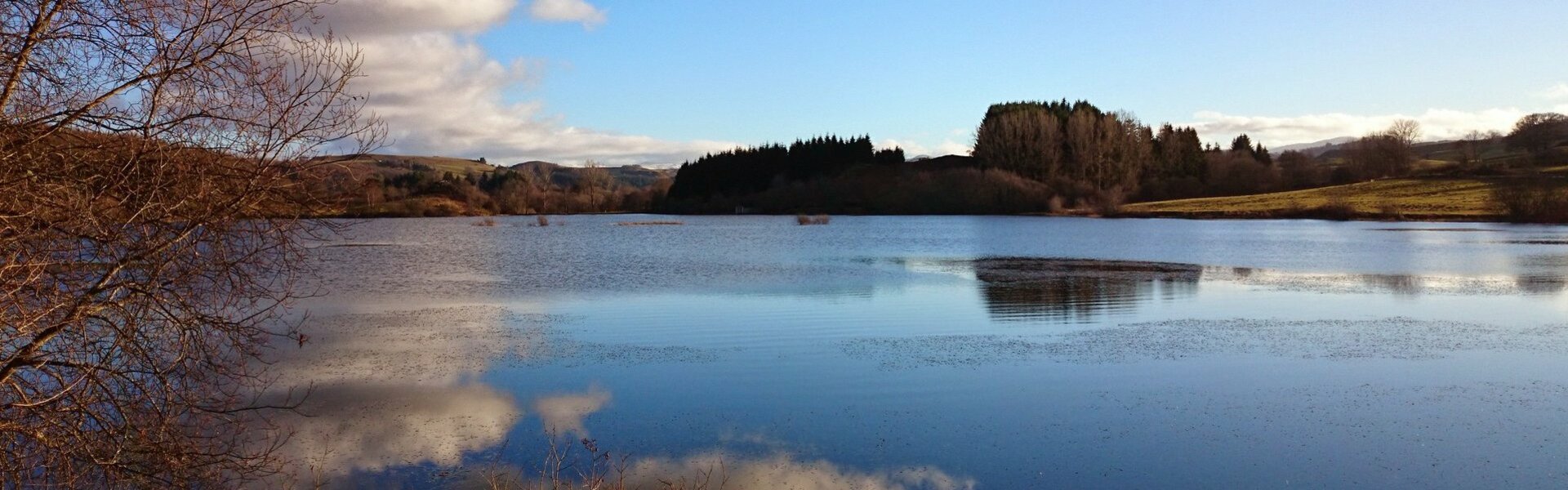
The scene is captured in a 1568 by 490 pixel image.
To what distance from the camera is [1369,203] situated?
6788 centimetres

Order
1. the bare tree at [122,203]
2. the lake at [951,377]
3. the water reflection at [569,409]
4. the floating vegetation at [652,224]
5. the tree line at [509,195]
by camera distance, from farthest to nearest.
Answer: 1. the tree line at [509,195]
2. the floating vegetation at [652,224]
3. the water reflection at [569,409]
4. the lake at [951,377]
5. the bare tree at [122,203]

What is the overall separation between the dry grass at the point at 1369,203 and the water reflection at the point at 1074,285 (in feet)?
138

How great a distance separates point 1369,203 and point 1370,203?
1.83 ft

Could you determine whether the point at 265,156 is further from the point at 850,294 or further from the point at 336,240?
the point at 336,240

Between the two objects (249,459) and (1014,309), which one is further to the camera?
(1014,309)

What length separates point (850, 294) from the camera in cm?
1995

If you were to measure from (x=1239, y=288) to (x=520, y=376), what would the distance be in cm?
1586

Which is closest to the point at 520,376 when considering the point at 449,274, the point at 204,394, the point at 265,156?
the point at 204,394

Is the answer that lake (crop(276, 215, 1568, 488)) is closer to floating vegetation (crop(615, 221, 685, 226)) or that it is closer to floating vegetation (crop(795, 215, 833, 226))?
floating vegetation (crop(795, 215, 833, 226))

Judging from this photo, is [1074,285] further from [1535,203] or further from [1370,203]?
[1370,203]

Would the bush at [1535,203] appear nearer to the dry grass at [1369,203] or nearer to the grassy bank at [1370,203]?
the grassy bank at [1370,203]

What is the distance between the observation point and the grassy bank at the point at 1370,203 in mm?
60469

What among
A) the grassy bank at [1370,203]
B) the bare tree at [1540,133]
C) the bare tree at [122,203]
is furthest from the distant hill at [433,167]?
the bare tree at [1540,133]

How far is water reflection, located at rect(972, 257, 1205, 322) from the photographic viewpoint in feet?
57.2
